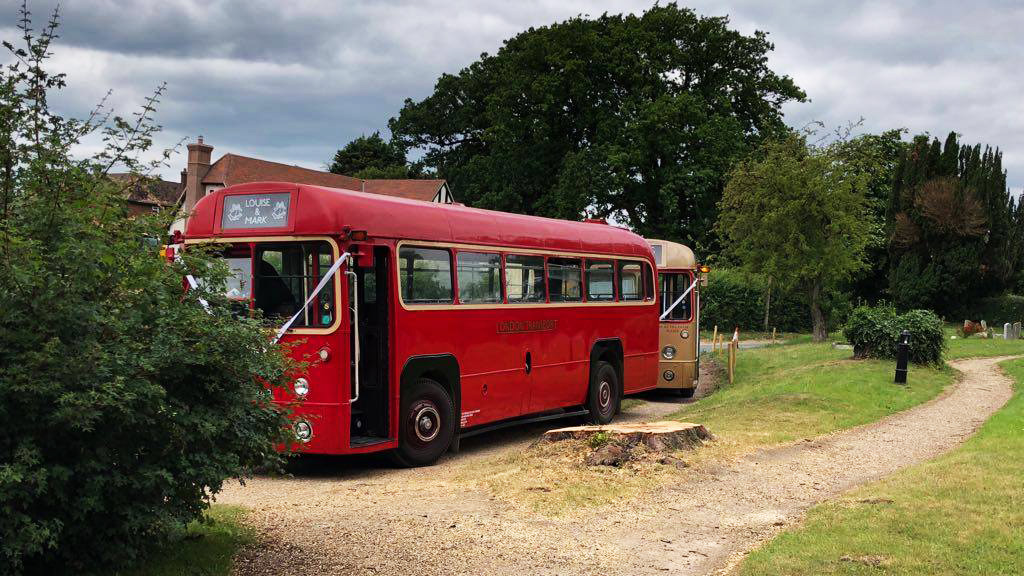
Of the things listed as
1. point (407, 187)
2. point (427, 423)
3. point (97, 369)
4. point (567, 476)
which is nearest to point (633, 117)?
point (407, 187)

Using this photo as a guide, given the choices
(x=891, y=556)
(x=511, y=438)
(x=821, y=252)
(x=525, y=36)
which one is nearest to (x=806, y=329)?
(x=821, y=252)

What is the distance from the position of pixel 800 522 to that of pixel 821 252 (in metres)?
26.3

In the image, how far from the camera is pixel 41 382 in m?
5.09

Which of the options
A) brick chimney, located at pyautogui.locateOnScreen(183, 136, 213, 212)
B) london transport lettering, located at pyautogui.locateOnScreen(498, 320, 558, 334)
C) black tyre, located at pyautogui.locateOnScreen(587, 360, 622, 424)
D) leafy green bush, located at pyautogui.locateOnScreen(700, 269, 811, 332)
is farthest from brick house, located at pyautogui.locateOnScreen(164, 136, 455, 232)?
london transport lettering, located at pyautogui.locateOnScreen(498, 320, 558, 334)

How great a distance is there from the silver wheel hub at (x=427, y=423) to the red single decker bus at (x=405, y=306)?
19 millimetres

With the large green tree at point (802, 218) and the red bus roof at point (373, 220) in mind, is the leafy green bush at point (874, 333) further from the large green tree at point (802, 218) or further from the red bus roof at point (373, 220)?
the red bus roof at point (373, 220)

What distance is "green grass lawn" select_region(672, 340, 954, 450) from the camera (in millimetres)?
13469

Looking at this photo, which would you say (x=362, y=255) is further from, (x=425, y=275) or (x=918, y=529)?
(x=918, y=529)

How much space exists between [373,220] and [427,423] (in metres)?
2.54

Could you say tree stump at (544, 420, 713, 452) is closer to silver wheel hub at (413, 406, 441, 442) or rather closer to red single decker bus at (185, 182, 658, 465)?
silver wheel hub at (413, 406, 441, 442)

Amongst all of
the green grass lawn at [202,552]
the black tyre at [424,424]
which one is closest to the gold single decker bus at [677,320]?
the black tyre at [424,424]

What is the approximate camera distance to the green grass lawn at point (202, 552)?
6.28 meters

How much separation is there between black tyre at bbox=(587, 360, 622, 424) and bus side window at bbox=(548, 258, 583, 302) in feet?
4.61

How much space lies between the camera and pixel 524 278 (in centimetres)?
1389
